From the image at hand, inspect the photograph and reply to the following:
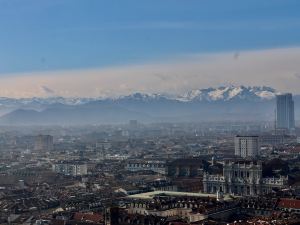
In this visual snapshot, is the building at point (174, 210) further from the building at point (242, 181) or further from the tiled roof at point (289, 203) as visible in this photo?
the building at point (242, 181)

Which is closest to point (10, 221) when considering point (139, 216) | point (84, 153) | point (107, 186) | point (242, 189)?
point (139, 216)

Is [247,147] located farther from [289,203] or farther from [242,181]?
[289,203]

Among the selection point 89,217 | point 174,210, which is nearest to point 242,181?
point 174,210

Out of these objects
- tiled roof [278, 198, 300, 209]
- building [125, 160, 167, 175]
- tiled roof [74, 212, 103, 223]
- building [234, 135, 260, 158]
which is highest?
building [234, 135, 260, 158]

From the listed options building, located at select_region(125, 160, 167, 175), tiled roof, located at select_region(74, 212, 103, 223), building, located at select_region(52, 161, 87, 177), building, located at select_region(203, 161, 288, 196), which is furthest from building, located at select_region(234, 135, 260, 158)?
tiled roof, located at select_region(74, 212, 103, 223)

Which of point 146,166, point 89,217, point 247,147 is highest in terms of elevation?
point 247,147

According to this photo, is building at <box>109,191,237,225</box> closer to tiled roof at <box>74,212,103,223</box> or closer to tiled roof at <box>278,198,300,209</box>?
tiled roof at <box>74,212,103,223</box>
